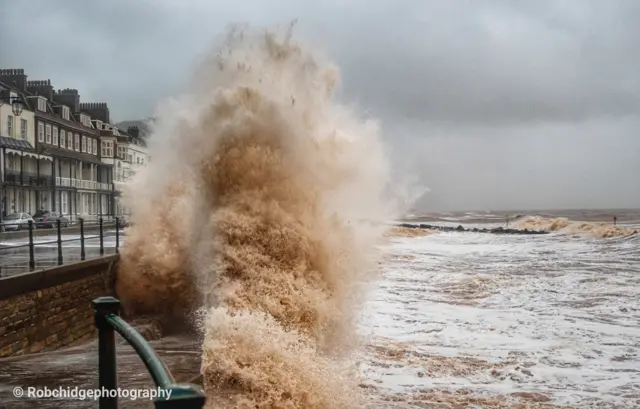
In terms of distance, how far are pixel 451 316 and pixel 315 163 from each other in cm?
435

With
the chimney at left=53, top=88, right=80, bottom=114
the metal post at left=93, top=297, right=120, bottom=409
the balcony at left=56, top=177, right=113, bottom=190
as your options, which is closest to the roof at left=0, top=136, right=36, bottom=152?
the balcony at left=56, top=177, right=113, bottom=190

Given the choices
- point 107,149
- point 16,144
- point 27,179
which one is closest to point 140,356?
point 16,144

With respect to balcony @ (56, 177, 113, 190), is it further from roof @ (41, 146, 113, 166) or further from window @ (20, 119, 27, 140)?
window @ (20, 119, 27, 140)

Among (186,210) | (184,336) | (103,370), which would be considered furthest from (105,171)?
(103,370)

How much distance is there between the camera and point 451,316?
11.3 m

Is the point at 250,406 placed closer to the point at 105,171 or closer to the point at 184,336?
the point at 184,336

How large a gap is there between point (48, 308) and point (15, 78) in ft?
148

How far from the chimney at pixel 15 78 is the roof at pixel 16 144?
6.20 metres

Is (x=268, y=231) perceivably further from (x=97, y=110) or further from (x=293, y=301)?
(x=97, y=110)

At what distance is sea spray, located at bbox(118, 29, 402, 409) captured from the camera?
579 centimetres

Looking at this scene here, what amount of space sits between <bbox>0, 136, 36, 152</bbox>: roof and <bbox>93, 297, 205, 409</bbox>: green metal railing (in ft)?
138

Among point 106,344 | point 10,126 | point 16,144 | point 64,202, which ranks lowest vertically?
point 106,344

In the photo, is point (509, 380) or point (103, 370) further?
point (509, 380)

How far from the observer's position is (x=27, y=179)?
4503cm
